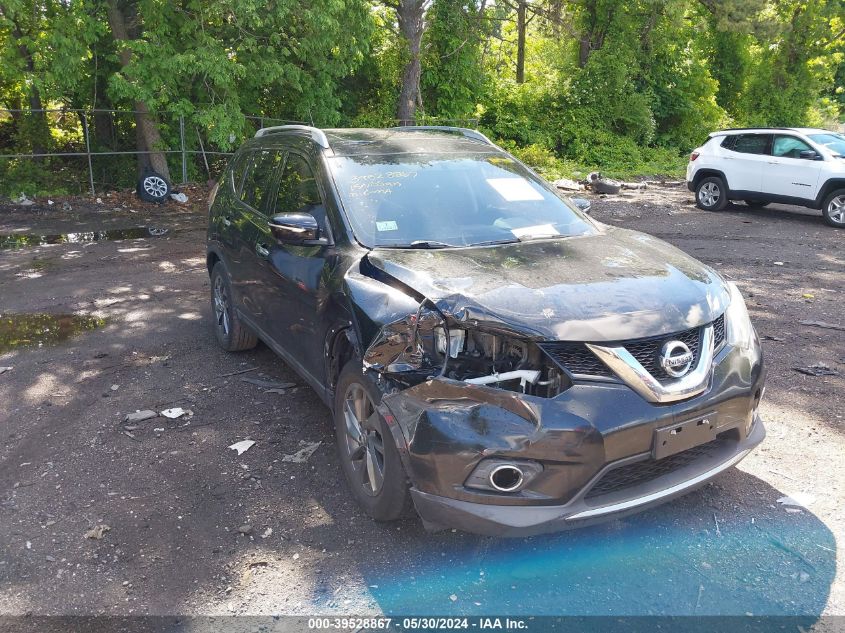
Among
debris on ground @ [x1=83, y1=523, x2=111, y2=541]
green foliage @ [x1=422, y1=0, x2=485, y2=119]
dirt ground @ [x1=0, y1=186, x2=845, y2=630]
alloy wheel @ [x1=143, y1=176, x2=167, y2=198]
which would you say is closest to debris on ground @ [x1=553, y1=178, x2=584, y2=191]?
green foliage @ [x1=422, y1=0, x2=485, y2=119]

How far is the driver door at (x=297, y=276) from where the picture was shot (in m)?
4.15

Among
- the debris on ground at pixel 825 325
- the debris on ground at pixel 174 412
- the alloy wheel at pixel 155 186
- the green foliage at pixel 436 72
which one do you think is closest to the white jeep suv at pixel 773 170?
the green foliage at pixel 436 72

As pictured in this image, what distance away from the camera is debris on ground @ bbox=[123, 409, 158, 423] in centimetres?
498

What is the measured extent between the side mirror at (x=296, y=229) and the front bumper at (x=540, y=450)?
1.43m

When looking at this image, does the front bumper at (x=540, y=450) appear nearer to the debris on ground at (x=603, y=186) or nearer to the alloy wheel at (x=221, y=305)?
the alloy wheel at (x=221, y=305)

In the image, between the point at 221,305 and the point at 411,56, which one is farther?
the point at 411,56

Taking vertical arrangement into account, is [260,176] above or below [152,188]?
above

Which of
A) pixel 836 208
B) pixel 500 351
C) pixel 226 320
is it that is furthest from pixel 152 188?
pixel 500 351

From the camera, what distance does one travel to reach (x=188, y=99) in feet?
48.6

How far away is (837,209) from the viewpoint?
1269 cm

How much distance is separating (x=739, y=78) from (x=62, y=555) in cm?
3357

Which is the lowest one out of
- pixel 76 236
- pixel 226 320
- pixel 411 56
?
pixel 76 236

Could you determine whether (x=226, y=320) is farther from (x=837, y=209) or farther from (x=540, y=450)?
(x=837, y=209)

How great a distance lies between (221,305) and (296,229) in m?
2.45
